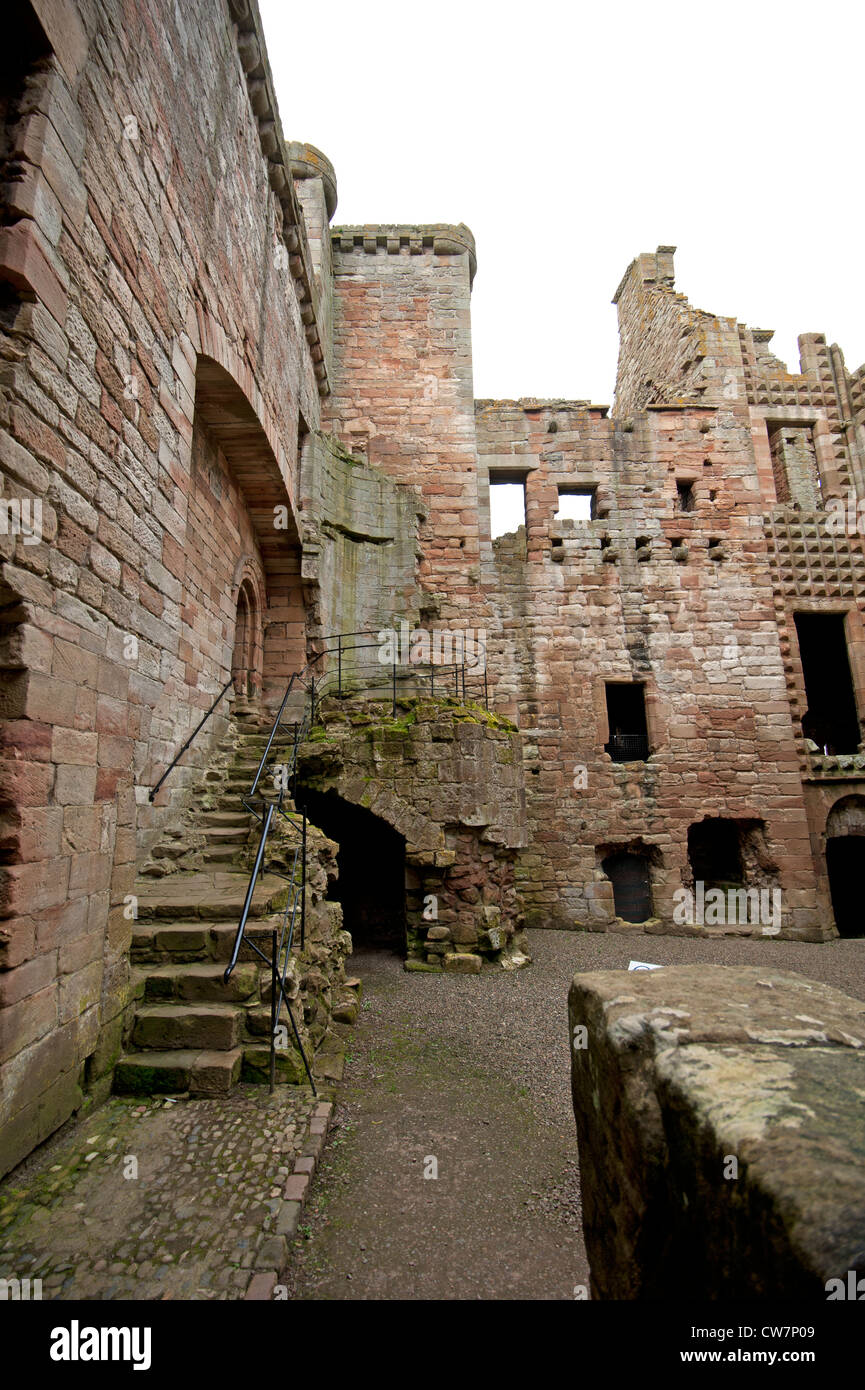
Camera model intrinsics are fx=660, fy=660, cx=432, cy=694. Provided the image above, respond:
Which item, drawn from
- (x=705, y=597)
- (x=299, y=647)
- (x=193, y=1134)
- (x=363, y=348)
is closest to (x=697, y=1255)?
(x=193, y=1134)

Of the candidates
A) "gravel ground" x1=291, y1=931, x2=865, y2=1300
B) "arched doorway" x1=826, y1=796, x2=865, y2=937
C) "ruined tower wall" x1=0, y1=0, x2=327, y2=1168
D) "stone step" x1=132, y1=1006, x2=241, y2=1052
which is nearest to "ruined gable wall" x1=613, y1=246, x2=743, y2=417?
"arched doorway" x1=826, y1=796, x2=865, y2=937

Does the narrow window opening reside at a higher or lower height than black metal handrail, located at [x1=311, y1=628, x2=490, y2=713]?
higher

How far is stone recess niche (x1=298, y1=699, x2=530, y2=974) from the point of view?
339 inches

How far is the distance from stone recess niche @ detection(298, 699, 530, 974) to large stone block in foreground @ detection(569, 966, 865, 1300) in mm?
6525

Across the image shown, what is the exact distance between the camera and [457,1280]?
302 centimetres

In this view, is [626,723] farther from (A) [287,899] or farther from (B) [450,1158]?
(B) [450,1158]

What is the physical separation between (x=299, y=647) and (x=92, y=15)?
7.59 m

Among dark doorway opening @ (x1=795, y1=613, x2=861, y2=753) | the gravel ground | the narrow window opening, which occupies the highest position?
the narrow window opening

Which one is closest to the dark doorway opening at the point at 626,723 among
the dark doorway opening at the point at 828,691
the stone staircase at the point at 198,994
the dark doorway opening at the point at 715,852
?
the dark doorway opening at the point at 715,852

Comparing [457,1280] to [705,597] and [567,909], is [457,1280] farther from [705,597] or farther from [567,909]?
[705,597]

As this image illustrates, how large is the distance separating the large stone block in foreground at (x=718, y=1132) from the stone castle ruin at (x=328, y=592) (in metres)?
2.87

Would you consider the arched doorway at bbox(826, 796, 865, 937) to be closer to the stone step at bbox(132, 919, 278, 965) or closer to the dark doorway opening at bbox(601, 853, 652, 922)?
the dark doorway opening at bbox(601, 853, 652, 922)

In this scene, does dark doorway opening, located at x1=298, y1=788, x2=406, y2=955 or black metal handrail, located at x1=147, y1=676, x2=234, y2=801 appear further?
dark doorway opening, located at x1=298, y1=788, x2=406, y2=955

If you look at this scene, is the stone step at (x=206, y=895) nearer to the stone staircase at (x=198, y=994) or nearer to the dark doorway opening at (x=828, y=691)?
the stone staircase at (x=198, y=994)
